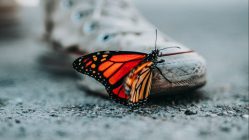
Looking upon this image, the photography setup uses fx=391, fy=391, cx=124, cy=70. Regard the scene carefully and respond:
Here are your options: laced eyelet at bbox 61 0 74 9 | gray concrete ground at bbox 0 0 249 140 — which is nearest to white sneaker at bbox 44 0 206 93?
laced eyelet at bbox 61 0 74 9

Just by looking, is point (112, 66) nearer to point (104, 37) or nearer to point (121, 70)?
point (121, 70)

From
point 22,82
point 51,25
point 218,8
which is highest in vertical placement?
point 218,8

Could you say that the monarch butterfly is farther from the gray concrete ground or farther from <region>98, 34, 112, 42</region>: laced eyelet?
<region>98, 34, 112, 42</region>: laced eyelet

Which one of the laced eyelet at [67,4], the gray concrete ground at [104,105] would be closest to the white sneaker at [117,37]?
the laced eyelet at [67,4]

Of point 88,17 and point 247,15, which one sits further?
point 247,15

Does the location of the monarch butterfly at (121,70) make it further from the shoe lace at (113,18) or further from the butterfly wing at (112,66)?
the shoe lace at (113,18)

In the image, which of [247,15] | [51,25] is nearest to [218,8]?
[247,15]

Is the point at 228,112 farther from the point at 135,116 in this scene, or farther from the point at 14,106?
the point at 14,106

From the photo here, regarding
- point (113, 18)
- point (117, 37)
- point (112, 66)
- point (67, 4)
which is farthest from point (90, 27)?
point (112, 66)
